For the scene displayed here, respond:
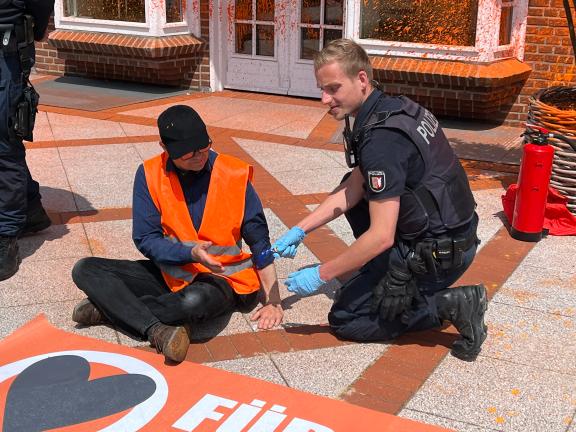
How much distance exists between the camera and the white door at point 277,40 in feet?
29.9

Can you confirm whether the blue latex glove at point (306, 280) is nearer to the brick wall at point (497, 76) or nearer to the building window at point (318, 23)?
the brick wall at point (497, 76)

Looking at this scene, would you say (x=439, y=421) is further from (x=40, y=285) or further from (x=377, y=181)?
(x=40, y=285)

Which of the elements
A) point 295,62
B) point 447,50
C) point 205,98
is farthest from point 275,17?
point 447,50

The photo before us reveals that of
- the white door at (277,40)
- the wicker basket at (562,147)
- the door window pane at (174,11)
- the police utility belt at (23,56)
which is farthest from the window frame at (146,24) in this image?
the wicker basket at (562,147)

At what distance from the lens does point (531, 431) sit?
10.1 feet

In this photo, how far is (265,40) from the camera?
9523 mm

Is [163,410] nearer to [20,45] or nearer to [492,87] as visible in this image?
[20,45]

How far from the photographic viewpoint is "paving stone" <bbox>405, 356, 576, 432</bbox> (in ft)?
10.3

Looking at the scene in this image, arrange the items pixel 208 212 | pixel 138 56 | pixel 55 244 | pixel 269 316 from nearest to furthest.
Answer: pixel 208 212 < pixel 269 316 < pixel 55 244 < pixel 138 56

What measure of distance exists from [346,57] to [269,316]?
1314mm

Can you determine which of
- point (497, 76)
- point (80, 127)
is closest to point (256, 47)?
point (80, 127)

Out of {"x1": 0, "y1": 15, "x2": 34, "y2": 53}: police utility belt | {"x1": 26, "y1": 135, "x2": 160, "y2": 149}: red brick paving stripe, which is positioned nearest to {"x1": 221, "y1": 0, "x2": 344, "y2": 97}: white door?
{"x1": 26, "y1": 135, "x2": 160, "y2": 149}: red brick paving stripe

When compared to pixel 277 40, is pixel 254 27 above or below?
above

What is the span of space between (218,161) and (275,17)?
5.82 meters
